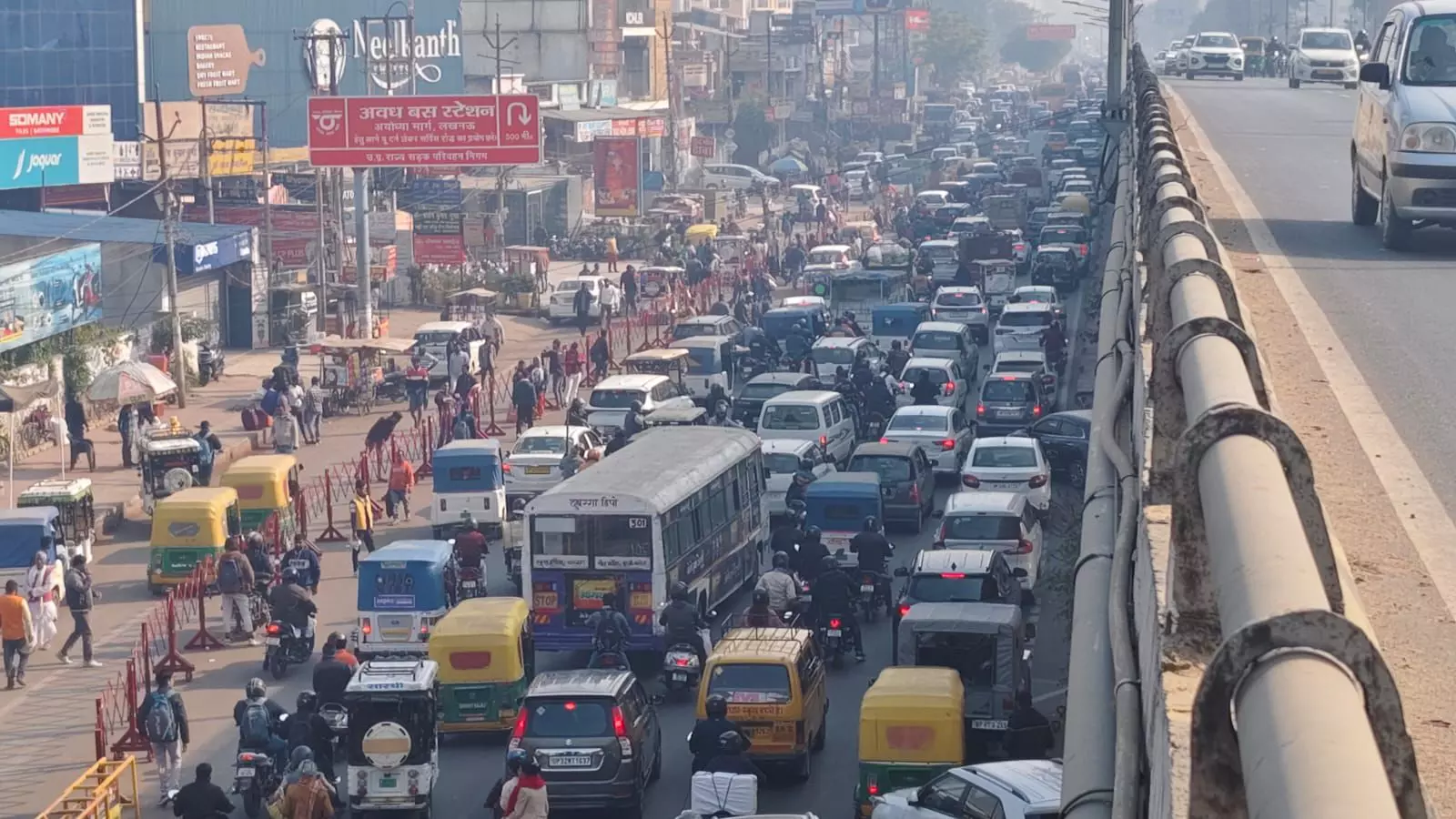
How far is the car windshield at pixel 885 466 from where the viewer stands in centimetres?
2633

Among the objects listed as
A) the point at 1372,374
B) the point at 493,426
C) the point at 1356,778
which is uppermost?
the point at 1356,778

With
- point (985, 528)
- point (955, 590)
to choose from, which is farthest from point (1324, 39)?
point (955, 590)

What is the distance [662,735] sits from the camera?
18.5 meters

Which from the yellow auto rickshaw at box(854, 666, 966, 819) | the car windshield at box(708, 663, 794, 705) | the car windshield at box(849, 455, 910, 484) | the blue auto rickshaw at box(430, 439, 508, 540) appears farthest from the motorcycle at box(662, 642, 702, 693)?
the car windshield at box(849, 455, 910, 484)

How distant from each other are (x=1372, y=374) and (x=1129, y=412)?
6.84 feet

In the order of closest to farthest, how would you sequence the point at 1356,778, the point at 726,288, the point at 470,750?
1. the point at 1356,778
2. the point at 470,750
3. the point at 726,288

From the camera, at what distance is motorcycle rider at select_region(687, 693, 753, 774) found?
1509 cm

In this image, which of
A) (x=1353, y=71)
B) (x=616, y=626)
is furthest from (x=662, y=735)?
(x=1353, y=71)

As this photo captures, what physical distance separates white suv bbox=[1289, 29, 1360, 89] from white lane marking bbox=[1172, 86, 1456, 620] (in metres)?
27.9

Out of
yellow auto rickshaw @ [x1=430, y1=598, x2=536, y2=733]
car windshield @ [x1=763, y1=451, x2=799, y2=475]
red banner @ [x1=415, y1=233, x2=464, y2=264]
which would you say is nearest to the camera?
yellow auto rickshaw @ [x1=430, y1=598, x2=536, y2=733]

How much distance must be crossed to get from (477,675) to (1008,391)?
48.2 feet

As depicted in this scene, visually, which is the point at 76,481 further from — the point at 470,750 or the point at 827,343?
the point at 827,343

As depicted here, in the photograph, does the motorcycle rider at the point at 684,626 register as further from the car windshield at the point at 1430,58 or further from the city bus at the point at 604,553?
the car windshield at the point at 1430,58

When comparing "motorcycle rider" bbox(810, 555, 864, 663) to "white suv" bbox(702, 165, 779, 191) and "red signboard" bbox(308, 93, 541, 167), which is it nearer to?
"red signboard" bbox(308, 93, 541, 167)
